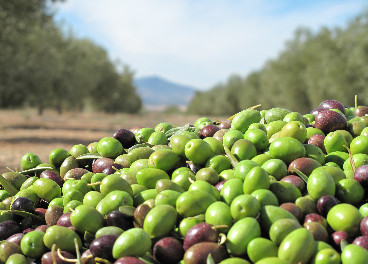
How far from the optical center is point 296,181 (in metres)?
2.40

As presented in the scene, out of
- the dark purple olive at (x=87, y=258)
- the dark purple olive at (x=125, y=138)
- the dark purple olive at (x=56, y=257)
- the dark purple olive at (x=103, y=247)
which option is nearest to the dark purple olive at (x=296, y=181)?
the dark purple olive at (x=103, y=247)

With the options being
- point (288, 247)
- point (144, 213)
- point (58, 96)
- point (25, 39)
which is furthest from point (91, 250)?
point (58, 96)

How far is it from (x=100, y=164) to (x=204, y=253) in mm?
1352

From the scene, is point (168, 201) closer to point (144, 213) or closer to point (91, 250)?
point (144, 213)

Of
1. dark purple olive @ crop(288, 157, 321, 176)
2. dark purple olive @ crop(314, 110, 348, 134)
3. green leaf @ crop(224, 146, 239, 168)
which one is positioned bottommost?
dark purple olive @ crop(288, 157, 321, 176)

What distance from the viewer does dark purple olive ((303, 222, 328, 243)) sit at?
198 centimetres

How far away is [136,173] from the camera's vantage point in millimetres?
2652

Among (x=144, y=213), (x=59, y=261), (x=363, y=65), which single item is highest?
(x=363, y=65)

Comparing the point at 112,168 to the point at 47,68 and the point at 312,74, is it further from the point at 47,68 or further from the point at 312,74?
the point at 312,74

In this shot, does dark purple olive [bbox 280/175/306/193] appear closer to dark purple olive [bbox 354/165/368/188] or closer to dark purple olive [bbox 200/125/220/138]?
dark purple olive [bbox 354/165/368/188]

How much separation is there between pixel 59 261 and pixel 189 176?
0.91 meters

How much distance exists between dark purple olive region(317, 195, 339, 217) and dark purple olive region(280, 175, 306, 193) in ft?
0.66

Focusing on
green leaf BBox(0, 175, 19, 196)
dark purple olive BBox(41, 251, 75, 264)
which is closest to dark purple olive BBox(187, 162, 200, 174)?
dark purple olive BBox(41, 251, 75, 264)

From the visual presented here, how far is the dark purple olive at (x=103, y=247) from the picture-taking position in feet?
6.48
